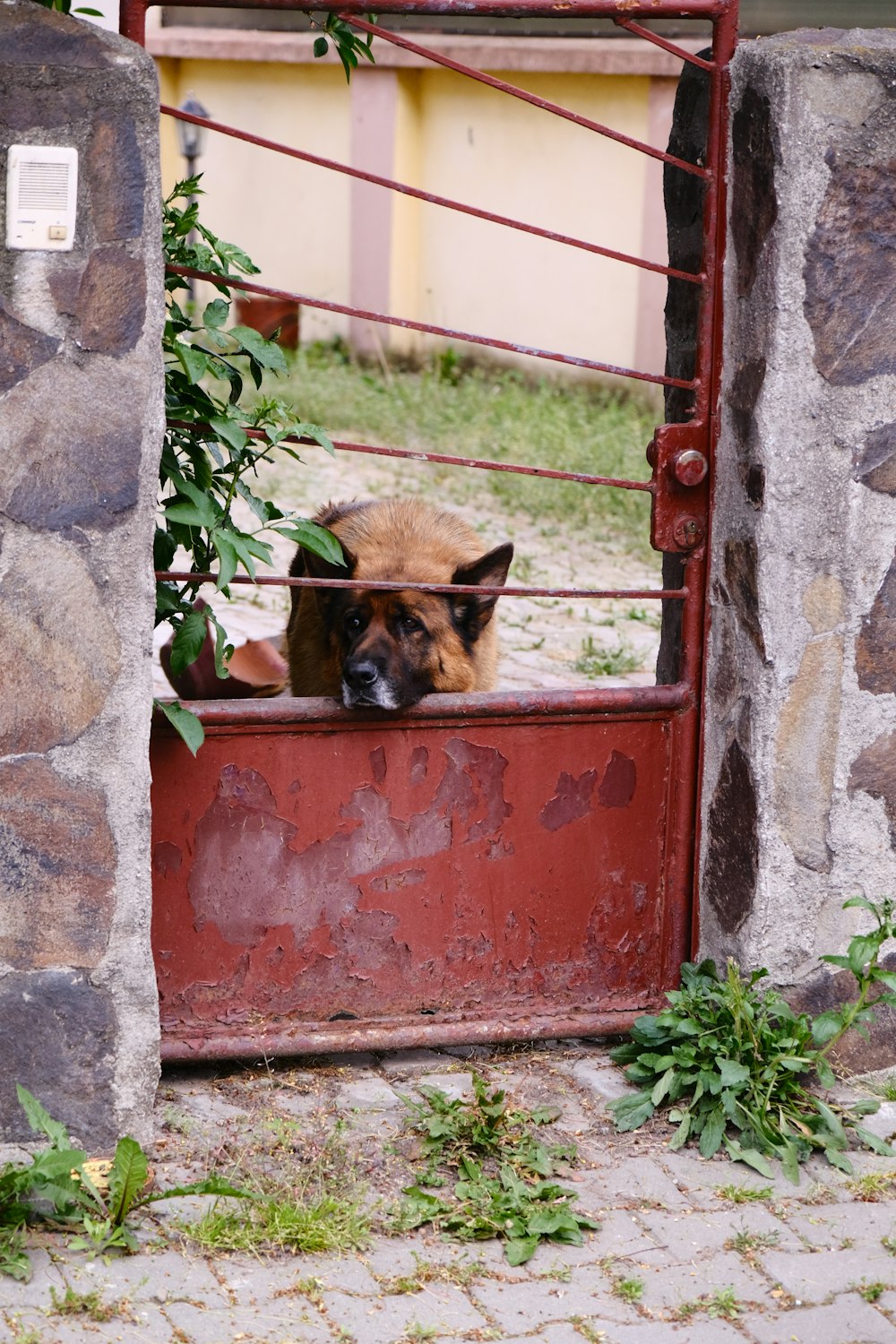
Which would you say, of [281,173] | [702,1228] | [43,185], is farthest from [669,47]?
[281,173]

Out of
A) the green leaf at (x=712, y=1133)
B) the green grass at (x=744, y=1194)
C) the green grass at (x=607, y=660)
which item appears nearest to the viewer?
the green grass at (x=744, y=1194)

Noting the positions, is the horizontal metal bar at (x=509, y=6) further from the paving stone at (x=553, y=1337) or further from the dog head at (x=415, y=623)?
the paving stone at (x=553, y=1337)

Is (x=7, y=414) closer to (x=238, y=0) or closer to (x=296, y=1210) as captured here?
(x=238, y=0)

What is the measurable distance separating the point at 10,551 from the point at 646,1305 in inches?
75.8

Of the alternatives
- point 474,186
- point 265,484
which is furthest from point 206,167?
point 265,484

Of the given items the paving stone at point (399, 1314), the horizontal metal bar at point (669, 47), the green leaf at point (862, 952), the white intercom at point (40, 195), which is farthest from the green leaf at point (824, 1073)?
the white intercom at point (40, 195)

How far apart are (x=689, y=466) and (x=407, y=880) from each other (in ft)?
3.99

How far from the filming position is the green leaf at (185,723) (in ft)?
11.2

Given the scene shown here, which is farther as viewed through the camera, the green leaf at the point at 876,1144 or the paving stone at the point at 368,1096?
the paving stone at the point at 368,1096

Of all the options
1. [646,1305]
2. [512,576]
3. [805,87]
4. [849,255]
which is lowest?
[646,1305]

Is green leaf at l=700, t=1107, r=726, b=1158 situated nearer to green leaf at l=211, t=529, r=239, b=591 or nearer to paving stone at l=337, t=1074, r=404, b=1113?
paving stone at l=337, t=1074, r=404, b=1113

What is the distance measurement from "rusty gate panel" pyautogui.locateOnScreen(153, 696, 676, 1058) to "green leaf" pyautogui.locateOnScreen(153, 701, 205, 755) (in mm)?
136

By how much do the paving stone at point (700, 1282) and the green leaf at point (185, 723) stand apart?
1433 millimetres

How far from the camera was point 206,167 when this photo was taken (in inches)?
637
